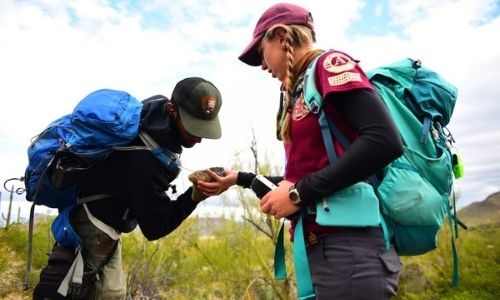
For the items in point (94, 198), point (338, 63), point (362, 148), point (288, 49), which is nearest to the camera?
point (362, 148)

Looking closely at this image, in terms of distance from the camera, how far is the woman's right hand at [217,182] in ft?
8.73

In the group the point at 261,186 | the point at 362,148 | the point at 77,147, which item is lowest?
the point at 261,186

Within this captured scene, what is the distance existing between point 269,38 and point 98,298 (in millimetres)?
1944

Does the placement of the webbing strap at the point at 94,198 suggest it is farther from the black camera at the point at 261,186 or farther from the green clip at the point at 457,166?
the green clip at the point at 457,166

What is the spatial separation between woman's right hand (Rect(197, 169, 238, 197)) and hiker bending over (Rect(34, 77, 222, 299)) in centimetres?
14

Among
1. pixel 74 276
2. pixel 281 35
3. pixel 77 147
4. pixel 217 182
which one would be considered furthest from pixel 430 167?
pixel 74 276

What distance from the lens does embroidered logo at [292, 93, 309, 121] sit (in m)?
1.61

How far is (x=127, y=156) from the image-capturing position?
2.46m

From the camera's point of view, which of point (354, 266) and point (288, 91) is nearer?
point (354, 266)

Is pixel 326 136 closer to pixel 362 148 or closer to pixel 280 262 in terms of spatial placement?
pixel 362 148

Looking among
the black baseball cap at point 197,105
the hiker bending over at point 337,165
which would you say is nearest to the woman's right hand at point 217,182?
the black baseball cap at point 197,105

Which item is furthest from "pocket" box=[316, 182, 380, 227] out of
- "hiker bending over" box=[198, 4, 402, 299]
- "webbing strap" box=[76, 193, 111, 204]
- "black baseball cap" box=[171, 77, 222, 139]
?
"webbing strap" box=[76, 193, 111, 204]

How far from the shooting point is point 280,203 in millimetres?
1592

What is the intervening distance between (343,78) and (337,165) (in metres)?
0.30
